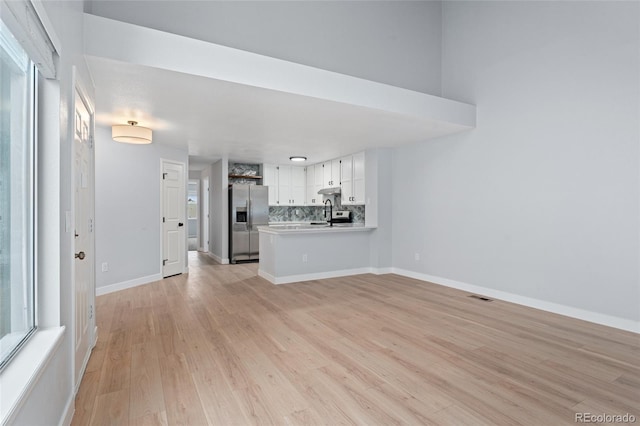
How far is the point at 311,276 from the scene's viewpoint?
5449mm

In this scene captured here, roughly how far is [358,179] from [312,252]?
184 centimetres

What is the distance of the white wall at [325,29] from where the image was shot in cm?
309

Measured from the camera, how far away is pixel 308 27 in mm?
3824

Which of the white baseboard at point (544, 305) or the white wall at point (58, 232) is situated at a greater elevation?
the white wall at point (58, 232)

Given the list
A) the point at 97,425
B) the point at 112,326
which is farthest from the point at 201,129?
the point at 97,425

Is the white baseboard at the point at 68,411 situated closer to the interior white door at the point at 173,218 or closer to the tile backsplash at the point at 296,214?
the interior white door at the point at 173,218

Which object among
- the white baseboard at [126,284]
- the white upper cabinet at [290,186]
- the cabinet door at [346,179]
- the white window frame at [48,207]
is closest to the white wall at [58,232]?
the white window frame at [48,207]

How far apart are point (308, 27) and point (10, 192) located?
133 inches

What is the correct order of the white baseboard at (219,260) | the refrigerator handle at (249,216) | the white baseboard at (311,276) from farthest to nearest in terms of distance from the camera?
the refrigerator handle at (249,216) < the white baseboard at (219,260) < the white baseboard at (311,276)

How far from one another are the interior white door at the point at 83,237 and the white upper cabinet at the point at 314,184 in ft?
17.8

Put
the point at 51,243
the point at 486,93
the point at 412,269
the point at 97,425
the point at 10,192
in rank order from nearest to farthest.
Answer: the point at 10,192 → the point at 51,243 → the point at 97,425 → the point at 486,93 → the point at 412,269

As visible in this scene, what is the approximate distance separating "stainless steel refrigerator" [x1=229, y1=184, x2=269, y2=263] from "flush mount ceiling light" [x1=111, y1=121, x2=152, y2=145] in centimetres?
301

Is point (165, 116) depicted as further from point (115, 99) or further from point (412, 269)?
point (412, 269)

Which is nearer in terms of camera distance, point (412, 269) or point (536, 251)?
point (536, 251)
